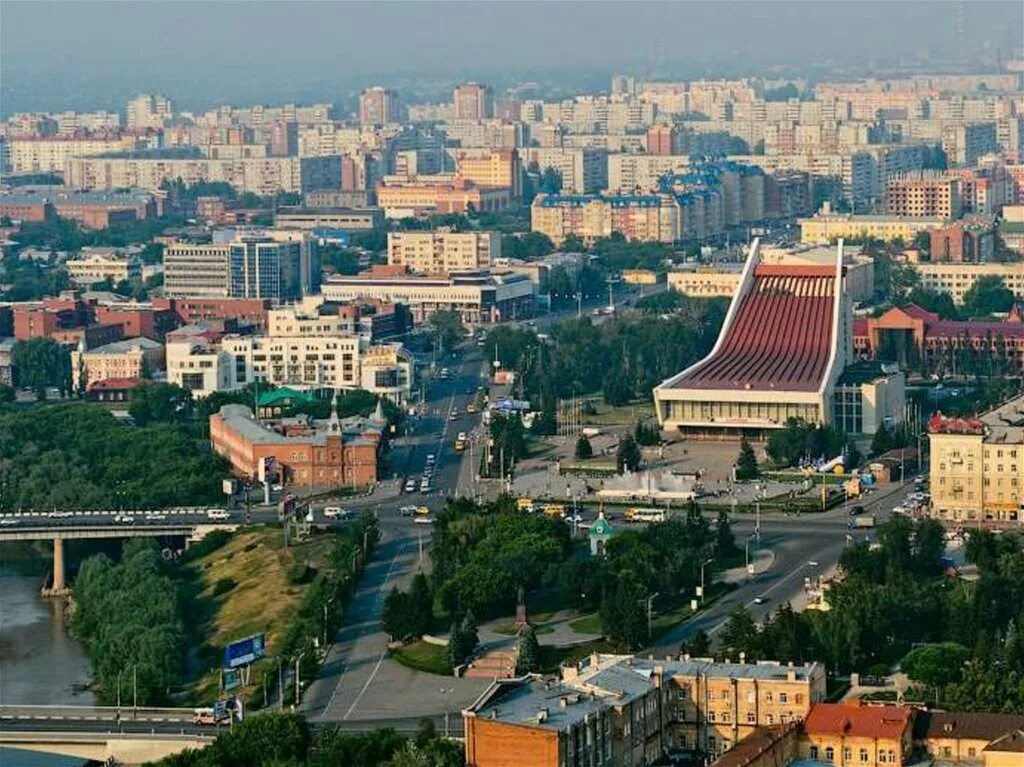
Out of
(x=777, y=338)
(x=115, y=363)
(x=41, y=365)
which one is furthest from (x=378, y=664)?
(x=41, y=365)

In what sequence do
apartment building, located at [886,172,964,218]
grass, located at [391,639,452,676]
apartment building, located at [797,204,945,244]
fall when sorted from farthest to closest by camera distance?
1. apartment building, located at [886,172,964,218]
2. apartment building, located at [797,204,945,244]
3. grass, located at [391,639,452,676]

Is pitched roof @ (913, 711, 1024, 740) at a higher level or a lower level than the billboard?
higher

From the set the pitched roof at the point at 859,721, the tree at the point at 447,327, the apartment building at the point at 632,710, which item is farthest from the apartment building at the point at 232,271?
the pitched roof at the point at 859,721

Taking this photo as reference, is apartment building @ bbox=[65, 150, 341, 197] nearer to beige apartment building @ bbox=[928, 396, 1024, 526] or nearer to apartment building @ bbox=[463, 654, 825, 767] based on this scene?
beige apartment building @ bbox=[928, 396, 1024, 526]

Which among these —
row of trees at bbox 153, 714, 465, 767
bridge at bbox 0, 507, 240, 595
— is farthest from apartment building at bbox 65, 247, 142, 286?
row of trees at bbox 153, 714, 465, 767

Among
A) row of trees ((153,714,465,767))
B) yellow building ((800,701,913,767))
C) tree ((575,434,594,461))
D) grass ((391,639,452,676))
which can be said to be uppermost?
yellow building ((800,701,913,767))

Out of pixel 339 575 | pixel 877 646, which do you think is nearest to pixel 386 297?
pixel 339 575

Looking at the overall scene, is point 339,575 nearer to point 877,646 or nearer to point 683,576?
point 683,576
